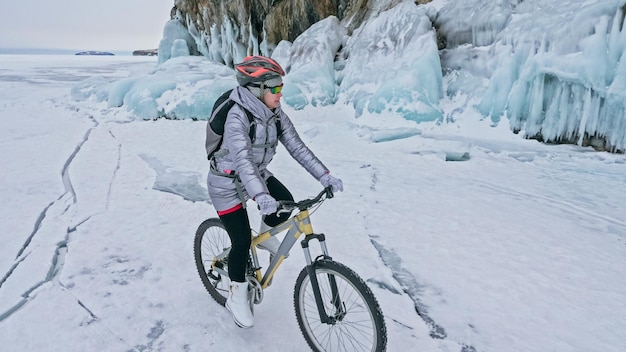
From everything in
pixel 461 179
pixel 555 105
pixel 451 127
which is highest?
pixel 555 105

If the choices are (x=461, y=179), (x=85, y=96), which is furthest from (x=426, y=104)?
(x=85, y=96)

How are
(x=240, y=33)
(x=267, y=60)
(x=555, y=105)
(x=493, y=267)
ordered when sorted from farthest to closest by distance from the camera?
(x=240, y=33)
(x=555, y=105)
(x=493, y=267)
(x=267, y=60)

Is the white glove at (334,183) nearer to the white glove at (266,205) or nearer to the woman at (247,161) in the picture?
the woman at (247,161)

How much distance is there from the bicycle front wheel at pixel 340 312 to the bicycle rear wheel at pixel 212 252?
709 millimetres

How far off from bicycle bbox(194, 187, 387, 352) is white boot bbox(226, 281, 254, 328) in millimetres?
71

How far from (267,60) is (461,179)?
4.42m

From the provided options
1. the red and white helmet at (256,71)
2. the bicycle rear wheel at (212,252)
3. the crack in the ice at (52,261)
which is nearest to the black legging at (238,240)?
the bicycle rear wheel at (212,252)

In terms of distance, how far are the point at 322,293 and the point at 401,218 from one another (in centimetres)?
237

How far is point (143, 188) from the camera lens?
5.39m

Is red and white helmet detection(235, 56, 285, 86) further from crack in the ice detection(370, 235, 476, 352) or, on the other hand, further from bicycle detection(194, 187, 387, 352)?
crack in the ice detection(370, 235, 476, 352)

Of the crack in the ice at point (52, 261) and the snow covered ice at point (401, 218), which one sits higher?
the snow covered ice at point (401, 218)

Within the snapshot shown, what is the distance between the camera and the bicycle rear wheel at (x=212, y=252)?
2805 millimetres

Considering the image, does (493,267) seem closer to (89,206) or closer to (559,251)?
(559,251)

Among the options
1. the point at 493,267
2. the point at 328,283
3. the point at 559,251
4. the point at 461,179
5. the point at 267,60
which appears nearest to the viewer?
the point at 328,283
